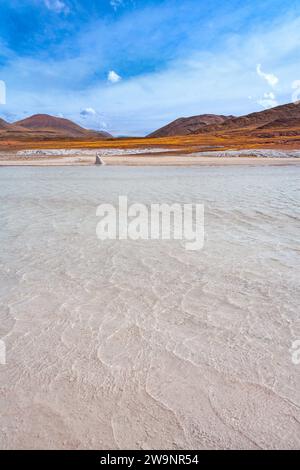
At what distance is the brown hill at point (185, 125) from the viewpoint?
159875 mm

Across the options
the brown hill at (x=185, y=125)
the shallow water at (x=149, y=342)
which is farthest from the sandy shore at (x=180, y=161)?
the brown hill at (x=185, y=125)

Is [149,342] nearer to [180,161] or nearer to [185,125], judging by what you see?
[180,161]

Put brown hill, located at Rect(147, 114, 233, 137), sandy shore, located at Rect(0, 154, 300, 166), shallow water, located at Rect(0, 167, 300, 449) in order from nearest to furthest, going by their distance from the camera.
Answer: shallow water, located at Rect(0, 167, 300, 449)
sandy shore, located at Rect(0, 154, 300, 166)
brown hill, located at Rect(147, 114, 233, 137)

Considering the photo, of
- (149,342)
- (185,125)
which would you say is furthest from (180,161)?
(185,125)

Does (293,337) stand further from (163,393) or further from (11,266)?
(11,266)

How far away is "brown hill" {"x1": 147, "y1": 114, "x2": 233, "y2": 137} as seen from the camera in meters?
160

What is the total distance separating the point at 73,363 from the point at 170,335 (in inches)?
29.1

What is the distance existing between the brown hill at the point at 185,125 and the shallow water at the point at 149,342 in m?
152

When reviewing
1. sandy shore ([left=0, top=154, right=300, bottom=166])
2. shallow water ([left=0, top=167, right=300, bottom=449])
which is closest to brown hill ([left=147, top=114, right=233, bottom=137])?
sandy shore ([left=0, top=154, right=300, bottom=166])

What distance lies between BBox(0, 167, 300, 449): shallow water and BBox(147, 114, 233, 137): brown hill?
5985 inches

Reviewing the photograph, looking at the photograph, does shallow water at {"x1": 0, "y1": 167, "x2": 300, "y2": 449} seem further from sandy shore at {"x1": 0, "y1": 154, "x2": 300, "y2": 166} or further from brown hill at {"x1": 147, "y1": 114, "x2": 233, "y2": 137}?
brown hill at {"x1": 147, "y1": 114, "x2": 233, "y2": 137}

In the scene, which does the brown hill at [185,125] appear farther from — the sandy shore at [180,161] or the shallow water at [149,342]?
the shallow water at [149,342]
